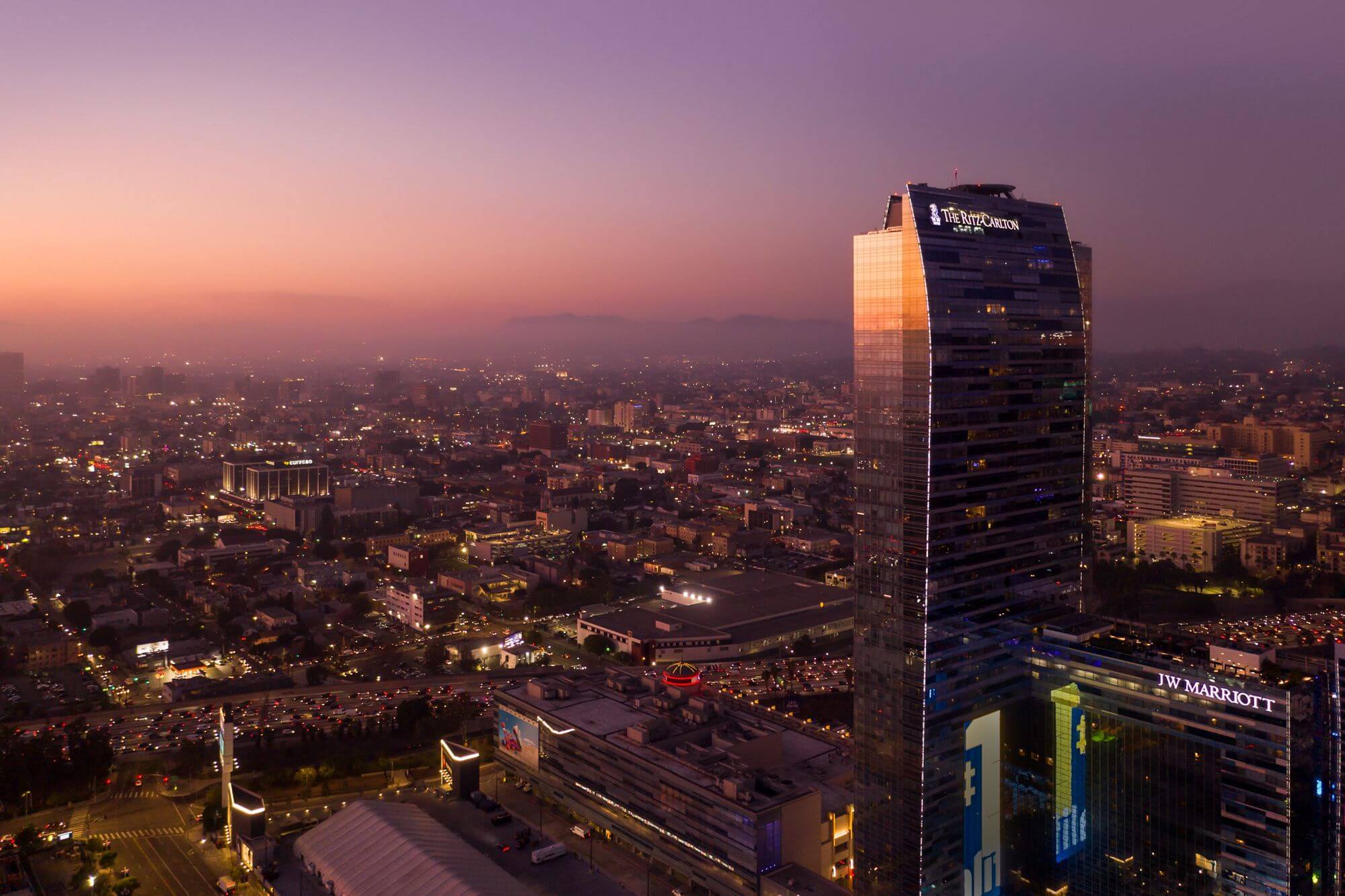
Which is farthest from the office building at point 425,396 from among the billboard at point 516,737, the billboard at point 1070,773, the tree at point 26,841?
the billboard at point 1070,773

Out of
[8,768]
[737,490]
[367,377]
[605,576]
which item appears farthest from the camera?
[367,377]

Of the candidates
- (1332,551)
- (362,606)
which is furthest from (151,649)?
(1332,551)

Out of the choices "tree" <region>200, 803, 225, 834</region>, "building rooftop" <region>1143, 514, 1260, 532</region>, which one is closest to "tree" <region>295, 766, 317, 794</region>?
"tree" <region>200, 803, 225, 834</region>

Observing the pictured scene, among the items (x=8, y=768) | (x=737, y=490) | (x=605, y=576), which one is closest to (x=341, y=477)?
(x=737, y=490)

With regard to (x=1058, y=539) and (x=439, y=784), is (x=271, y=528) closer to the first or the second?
(x=439, y=784)

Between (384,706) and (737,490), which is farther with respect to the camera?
(737,490)

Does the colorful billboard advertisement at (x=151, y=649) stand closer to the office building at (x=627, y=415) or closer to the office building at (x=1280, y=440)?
the office building at (x=1280, y=440)

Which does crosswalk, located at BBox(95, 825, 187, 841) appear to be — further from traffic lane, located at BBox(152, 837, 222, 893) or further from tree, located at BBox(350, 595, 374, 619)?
tree, located at BBox(350, 595, 374, 619)
